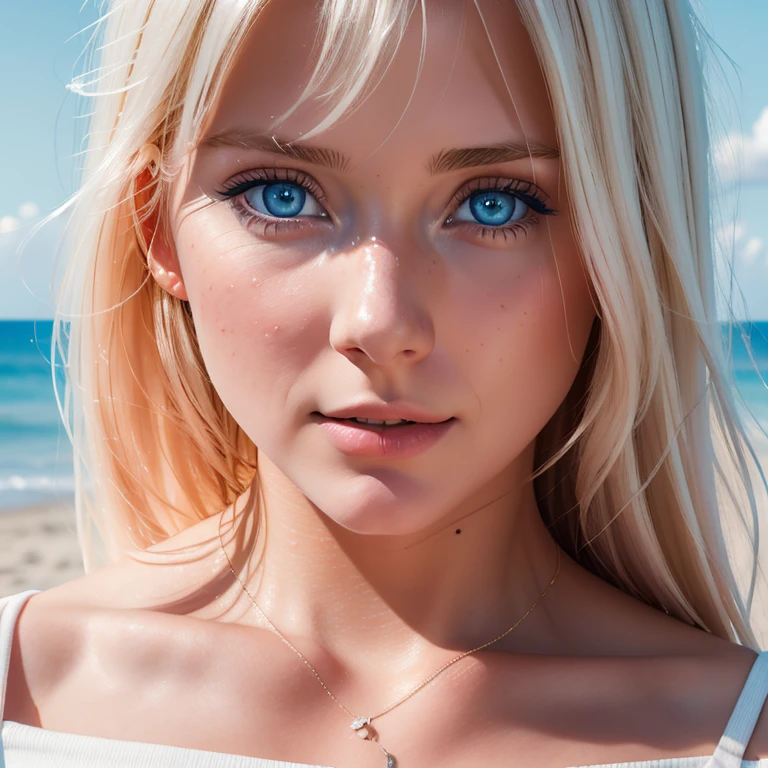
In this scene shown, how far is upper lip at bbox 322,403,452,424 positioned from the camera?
1423 mm

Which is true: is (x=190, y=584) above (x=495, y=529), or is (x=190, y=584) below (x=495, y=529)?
below

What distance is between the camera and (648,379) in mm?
1703

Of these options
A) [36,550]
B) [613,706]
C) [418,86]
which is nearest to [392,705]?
[613,706]

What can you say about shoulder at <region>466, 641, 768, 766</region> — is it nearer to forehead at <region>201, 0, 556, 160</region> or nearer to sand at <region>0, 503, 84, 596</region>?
forehead at <region>201, 0, 556, 160</region>

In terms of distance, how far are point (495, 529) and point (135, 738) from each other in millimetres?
658

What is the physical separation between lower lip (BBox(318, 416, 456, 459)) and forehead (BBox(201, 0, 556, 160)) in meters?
0.37

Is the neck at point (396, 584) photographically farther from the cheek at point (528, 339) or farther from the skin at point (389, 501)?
the cheek at point (528, 339)

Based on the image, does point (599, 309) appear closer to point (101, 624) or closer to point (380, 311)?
point (380, 311)

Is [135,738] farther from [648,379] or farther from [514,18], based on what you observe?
[514,18]

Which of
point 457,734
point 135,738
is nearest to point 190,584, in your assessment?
point 135,738

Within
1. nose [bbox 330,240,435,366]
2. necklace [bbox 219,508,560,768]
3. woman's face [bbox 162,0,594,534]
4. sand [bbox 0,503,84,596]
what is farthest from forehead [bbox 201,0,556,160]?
sand [bbox 0,503,84,596]

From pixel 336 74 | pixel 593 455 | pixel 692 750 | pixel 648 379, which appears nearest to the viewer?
pixel 336 74

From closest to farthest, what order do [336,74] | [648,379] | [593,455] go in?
[336,74] → [648,379] → [593,455]

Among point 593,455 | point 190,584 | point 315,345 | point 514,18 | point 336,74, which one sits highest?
point 514,18
